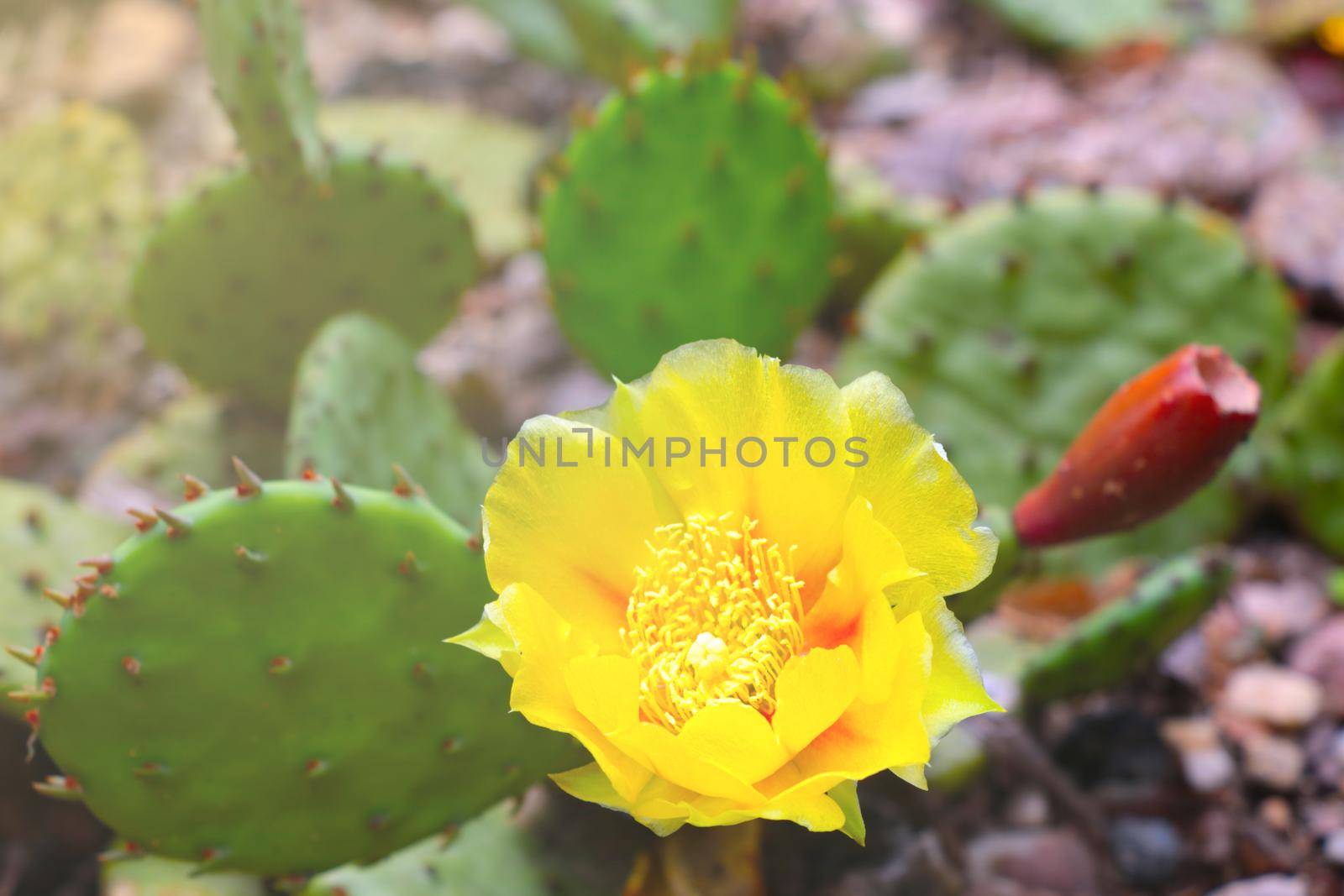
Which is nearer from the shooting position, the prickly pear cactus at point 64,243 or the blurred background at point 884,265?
the blurred background at point 884,265

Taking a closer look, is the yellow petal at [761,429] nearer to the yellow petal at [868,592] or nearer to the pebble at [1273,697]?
the yellow petal at [868,592]

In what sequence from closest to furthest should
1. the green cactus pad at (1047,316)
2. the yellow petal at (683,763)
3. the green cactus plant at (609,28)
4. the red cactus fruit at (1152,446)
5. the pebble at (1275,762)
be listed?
the yellow petal at (683,763)
the red cactus fruit at (1152,446)
the pebble at (1275,762)
the green cactus pad at (1047,316)
the green cactus plant at (609,28)

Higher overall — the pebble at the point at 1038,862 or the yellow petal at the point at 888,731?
the yellow petal at the point at 888,731

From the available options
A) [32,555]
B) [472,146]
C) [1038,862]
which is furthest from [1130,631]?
[472,146]

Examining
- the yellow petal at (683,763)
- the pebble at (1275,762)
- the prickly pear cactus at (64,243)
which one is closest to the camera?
the yellow petal at (683,763)

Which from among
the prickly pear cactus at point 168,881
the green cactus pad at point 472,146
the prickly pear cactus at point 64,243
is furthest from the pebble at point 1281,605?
the prickly pear cactus at point 64,243

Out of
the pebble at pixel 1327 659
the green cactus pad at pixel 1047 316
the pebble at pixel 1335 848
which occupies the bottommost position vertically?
the pebble at pixel 1335 848

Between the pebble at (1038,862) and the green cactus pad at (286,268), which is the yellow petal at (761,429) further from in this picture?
the green cactus pad at (286,268)
